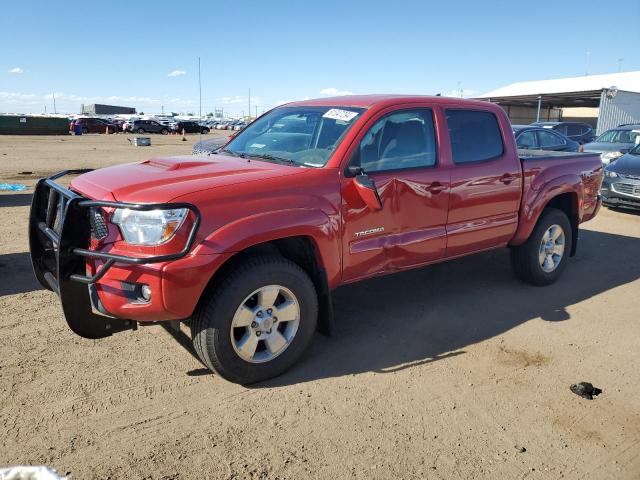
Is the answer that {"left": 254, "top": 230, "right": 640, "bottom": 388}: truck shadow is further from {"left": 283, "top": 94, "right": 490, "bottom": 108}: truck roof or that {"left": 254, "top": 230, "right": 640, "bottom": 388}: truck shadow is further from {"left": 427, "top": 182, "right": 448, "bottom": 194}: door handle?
{"left": 283, "top": 94, "right": 490, "bottom": 108}: truck roof

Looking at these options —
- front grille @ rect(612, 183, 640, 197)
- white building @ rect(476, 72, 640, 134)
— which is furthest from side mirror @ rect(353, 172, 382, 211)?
white building @ rect(476, 72, 640, 134)

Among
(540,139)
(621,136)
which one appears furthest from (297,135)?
(621,136)

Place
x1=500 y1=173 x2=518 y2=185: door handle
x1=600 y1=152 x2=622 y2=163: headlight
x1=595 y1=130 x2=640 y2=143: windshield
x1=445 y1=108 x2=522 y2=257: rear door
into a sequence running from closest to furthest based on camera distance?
x1=445 y1=108 x2=522 y2=257: rear door
x1=500 y1=173 x2=518 y2=185: door handle
x1=600 y1=152 x2=622 y2=163: headlight
x1=595 y1=130 x2=640 y2=143: windshield

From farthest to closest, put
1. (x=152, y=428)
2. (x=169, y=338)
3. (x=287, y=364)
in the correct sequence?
(x=169, y=338) → (x=287, y=364) → (x=152, y=428)

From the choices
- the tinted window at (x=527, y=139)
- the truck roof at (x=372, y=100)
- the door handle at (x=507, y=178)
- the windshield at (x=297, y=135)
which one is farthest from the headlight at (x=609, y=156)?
the windshield at (x=297, y=135)

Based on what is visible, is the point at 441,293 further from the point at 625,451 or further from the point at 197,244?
the point at 197,244

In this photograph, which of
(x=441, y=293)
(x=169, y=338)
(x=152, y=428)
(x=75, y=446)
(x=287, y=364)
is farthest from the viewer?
(x=441, y=293)

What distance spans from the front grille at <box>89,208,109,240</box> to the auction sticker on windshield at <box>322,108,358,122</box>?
191cm

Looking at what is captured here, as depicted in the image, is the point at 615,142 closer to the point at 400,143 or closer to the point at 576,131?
the point at 576,131

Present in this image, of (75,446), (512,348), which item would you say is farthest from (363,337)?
(75,446)

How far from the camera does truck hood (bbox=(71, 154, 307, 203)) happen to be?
3135 mm

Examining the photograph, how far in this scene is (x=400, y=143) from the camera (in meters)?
4.16

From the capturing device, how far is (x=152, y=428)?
2973 millimetres

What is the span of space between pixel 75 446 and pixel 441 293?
3.60 m
